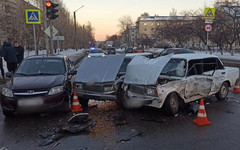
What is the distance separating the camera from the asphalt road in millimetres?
4273

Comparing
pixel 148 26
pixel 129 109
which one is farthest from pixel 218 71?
pixel 148 26

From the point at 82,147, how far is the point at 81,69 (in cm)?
347

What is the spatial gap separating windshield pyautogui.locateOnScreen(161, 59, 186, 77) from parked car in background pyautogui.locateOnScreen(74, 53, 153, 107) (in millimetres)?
1399

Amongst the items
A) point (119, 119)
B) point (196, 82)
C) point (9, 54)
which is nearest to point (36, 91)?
point (119, 119)

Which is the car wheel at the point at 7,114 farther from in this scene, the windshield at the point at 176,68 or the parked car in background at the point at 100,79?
the windshield at the point at 176,68

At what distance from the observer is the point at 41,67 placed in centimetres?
697

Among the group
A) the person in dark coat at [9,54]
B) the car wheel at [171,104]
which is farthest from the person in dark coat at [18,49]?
the car wheel at [171,104]

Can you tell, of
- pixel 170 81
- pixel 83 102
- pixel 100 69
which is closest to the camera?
pixel 170 81

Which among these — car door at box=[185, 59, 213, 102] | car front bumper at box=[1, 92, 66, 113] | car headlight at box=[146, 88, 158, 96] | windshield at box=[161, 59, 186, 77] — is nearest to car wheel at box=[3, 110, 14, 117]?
car front bumper at box=[1, 92, 66, 113]

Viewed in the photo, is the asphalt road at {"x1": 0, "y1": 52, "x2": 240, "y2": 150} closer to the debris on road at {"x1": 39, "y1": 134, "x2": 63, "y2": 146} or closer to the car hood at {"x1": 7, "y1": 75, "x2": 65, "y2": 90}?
the debris on road at {"x1": 39, "y1": 134, "x2": 63, "y2": 146}

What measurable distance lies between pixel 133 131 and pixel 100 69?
104 inches

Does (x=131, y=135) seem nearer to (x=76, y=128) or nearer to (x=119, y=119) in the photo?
(x=119, y=119)

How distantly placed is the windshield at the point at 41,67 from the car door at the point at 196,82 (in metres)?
3.80

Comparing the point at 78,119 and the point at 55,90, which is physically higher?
the point at 55,90
